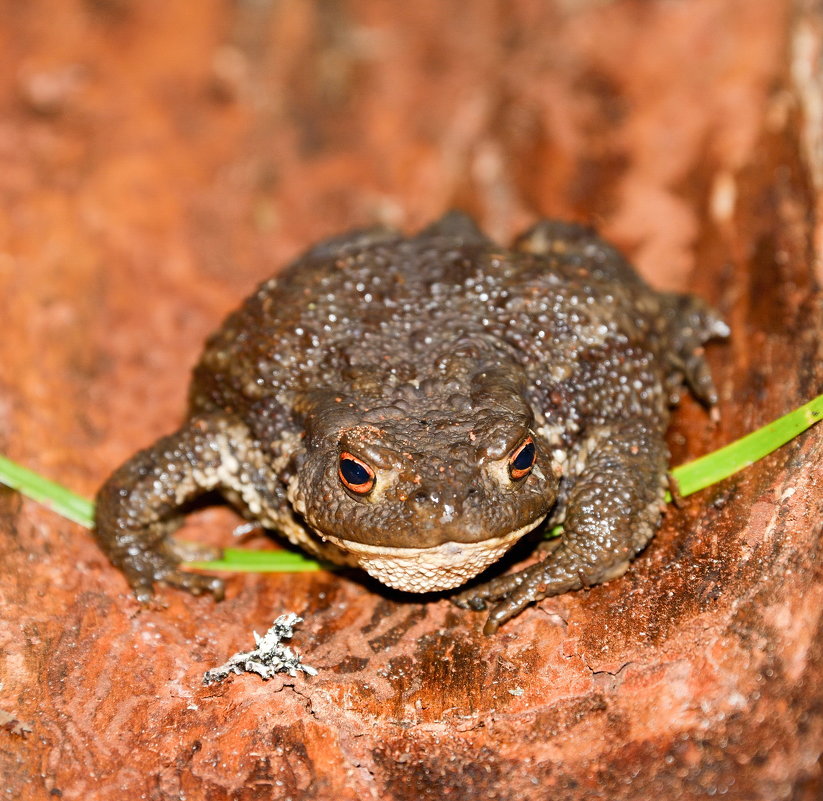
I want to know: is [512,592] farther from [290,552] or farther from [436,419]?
[290,552]

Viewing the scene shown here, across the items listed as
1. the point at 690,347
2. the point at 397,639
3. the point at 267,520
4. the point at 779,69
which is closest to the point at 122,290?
the point at 267,520

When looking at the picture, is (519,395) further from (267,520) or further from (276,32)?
(276,32)

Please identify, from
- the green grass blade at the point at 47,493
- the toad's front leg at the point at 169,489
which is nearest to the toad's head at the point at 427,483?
the toad's front leg at the point at 169,489

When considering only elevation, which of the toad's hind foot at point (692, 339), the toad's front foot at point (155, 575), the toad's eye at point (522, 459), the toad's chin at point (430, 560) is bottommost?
the toad's front foot at point (155, 575)

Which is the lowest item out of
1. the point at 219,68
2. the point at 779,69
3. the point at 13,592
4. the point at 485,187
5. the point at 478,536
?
the point at 13,592

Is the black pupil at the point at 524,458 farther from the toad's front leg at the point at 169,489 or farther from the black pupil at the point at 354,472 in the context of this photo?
the toad's front leg at the point at 169,489

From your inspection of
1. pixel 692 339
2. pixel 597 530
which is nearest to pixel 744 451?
pixel 597 530

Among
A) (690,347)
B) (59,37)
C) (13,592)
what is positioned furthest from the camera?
(59,37)
